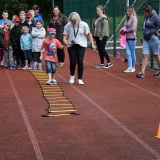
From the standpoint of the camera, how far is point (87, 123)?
9602 mm

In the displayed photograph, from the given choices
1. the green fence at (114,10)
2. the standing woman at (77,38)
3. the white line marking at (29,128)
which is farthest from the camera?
the green fence at (114,10)

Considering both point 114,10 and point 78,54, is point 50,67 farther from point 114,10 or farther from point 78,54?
point 114,10

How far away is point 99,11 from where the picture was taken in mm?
17859

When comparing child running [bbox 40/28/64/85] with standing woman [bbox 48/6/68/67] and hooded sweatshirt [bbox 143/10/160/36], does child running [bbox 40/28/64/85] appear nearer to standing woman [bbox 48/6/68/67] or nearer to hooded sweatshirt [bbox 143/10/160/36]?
hooded sweatshirt [bbox 143/10/160/36]

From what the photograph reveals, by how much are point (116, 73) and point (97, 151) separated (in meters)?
9.38

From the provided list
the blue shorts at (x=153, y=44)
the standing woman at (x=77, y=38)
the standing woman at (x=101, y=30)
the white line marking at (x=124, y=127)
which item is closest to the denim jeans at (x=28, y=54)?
the standing woman at (x=101, y=30)

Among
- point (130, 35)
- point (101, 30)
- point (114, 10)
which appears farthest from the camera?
point (114, 10)

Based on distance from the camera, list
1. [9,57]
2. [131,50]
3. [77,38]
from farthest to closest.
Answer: [9,57] < [131,50] < [77,38]

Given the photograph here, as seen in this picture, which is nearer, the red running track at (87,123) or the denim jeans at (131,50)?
the red running track at (87,123)

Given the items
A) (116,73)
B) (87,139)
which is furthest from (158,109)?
(116,73)

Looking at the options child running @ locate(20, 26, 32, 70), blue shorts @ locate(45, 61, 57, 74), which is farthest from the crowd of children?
blue shorts @ locate(45, 61, 57, 74)

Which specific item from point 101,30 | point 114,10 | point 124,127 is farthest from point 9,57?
point 124,127

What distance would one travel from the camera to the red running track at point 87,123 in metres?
7.70

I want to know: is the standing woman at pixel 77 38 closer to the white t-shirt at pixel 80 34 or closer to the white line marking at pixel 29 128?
the white t-shirt at pixel 80 34
